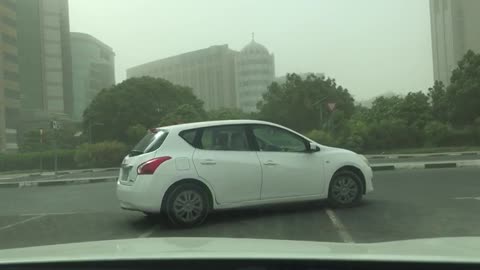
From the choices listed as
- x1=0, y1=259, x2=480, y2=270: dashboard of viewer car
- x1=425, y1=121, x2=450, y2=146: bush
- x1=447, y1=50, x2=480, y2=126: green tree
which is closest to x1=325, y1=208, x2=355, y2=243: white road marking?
x1=0, y1=259, x2=480, y2=270: dashboard of viewer car

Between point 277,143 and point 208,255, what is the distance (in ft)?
19.4

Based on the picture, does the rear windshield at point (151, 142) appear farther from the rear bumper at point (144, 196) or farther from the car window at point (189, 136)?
the rear bumper at point (144, 196)

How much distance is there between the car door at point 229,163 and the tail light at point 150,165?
47 cm

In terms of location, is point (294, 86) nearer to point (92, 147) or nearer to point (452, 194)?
point (92, 147)

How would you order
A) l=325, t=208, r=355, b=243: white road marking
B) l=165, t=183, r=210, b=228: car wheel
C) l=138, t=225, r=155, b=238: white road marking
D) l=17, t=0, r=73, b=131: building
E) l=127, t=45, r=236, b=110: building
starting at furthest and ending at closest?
l=17, t=0, r=73, b=131: building, l=127, t=45, r=236, b=110: building, l=165, t=183, r=210, b=228: car wheel, l=138, t=225, r=155, b=238: white road marking, l=325, t=208, r=355, b=243: white road marking

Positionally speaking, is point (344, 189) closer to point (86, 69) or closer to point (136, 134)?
point (136, 134)

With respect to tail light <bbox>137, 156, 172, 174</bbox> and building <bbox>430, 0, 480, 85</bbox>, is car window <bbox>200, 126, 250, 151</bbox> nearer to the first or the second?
tail light <bbox>137, 156, 172, 174</bbox>

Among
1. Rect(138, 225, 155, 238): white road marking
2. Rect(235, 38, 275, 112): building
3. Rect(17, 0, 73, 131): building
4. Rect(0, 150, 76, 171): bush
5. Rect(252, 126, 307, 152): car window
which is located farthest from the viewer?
Rect(17, 0, 73, 131): building

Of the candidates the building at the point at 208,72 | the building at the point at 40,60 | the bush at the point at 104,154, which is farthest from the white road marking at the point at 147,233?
the building at the point at 40,60

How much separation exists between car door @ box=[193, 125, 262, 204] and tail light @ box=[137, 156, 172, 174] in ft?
1.54

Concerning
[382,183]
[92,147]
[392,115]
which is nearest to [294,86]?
[392,115]

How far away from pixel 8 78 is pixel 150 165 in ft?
272

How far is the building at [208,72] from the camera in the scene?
6381cm

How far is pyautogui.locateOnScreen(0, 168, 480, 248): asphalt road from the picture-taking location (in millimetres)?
6836
